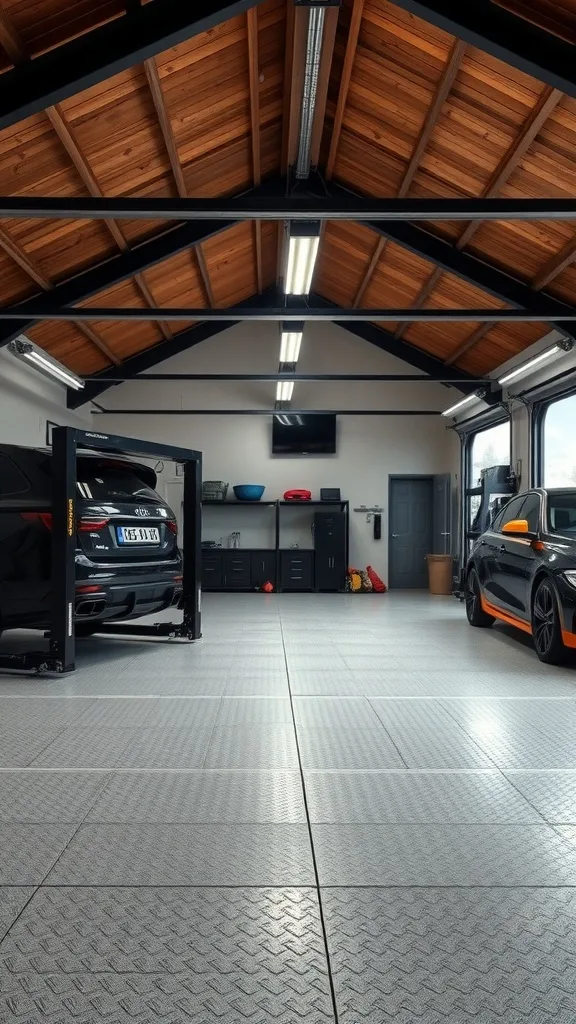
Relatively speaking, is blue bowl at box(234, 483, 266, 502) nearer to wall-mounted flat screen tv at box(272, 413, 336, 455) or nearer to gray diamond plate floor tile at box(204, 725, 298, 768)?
wall-mounted flat screen tv at box(272, 413, 336, 455)

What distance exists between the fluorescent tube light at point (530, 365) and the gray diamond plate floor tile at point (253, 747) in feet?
24.2

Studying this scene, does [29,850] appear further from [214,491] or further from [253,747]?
[214,491]

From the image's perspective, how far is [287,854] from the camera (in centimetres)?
265

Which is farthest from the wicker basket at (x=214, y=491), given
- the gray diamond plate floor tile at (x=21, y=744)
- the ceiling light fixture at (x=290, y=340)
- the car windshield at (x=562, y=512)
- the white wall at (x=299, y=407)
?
the gray diamond plate floor tile at (x=21, y=744)

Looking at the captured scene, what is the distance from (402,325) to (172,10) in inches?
397

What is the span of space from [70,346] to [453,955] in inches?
499

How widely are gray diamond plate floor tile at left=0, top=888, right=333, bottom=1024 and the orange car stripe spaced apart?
5265 millimetres

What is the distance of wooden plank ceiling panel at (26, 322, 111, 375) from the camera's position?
12.3 metres

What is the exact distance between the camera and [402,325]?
15.4 meters

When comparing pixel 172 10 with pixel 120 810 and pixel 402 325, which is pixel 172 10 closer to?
pixel 120 810

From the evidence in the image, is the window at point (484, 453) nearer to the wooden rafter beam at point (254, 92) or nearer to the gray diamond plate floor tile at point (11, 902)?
the wooden rafter beam at point (254, 92)

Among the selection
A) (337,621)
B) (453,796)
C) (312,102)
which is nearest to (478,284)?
(312,102)

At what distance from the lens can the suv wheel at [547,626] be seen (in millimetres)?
6363

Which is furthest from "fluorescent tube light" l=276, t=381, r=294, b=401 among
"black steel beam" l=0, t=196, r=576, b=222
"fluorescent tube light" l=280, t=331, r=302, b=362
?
"black steel beam" l=0, t=196, r=576, b=222
